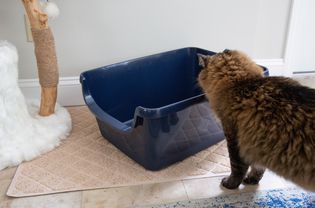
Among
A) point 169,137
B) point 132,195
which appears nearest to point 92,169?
point 132,195

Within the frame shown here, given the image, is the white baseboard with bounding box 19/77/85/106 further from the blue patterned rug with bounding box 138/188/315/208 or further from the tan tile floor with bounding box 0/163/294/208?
the blue patterned rug with bounding box 138/188/315/208

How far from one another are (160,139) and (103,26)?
89 cm

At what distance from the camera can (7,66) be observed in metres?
1.47

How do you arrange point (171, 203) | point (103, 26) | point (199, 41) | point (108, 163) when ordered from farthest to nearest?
point (199, 41), point (103, 26), point (108, 163), point (171, 203)

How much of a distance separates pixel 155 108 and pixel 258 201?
675mm

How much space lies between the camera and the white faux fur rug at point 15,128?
1.45 metres

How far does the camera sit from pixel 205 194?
1.28m

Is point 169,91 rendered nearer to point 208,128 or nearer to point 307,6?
point 208,128

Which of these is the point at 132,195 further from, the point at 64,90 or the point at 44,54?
the point at 64,90

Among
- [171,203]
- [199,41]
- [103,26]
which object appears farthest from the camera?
[199,41]

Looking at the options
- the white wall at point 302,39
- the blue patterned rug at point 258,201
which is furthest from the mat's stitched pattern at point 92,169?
the white wall at point 302,39

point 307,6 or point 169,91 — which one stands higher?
point 307,6

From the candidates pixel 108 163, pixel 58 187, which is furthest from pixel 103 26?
pixel 58 187

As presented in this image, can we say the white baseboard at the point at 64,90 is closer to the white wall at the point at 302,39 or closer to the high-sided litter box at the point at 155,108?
the high-sided litter box at the point at 155,108
